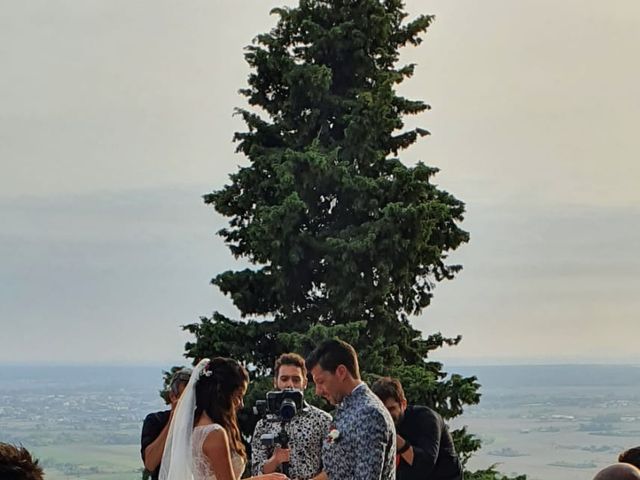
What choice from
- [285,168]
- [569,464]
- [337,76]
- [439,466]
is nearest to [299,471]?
[439,466]

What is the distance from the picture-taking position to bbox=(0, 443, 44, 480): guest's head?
336 cm

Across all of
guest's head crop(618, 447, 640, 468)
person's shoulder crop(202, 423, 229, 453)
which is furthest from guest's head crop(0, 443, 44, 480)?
person's shoulder crop(202, 423, 229, 453)

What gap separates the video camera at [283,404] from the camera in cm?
736

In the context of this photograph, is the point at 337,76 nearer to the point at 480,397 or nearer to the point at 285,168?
the point at 285,168

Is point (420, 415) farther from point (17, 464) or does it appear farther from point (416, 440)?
point (17, 464)

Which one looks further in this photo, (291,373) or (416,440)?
(416,440)

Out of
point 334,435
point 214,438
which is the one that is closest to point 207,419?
point 214,438

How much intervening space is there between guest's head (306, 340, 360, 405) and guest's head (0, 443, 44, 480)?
10.5 feet

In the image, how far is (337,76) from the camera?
15781 millimetres

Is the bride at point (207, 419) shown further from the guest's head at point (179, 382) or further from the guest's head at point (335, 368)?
the guest's head at point (179, 382)

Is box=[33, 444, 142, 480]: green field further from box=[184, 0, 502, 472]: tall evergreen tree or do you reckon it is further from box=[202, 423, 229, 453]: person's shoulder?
box=[202, 423, 229, 453]: person's shoulder

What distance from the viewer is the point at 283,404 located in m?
7.36

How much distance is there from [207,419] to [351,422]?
0.77m

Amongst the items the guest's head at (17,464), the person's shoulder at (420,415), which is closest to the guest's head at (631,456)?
the guest's head at (17,464)
